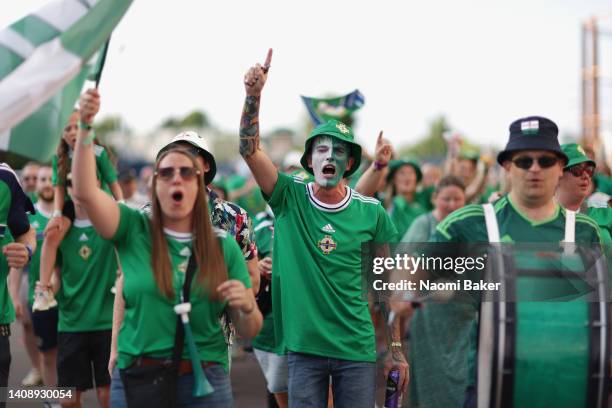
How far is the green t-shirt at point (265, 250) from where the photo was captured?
21.6ft

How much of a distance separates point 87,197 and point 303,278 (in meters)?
1.80

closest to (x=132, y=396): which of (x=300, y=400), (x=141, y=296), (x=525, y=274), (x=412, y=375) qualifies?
(x=141, y=296)

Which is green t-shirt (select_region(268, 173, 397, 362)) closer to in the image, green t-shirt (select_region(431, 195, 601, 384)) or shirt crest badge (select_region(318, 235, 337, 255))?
shirt crest badge (select_region(318, 235, 337, 255))

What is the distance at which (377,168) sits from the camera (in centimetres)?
658

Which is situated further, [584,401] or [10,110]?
[10,110]

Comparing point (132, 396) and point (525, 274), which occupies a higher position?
point (525, 274)

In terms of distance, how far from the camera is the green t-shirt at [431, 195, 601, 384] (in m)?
4.34

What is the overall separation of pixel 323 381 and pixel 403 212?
520 centimetres

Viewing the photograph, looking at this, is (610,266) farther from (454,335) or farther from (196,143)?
(454,335)

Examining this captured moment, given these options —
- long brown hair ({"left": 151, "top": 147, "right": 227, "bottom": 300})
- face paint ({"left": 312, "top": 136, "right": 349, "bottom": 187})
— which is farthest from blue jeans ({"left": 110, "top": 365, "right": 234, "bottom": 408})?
face paint ({"left": 312, "top": 136, "right": 349, "bottom": 187})

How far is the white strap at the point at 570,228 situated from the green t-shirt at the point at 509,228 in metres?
0.02

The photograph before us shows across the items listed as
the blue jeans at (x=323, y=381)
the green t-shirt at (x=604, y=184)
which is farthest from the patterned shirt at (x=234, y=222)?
the green t-shirt at (x=604, y=184)

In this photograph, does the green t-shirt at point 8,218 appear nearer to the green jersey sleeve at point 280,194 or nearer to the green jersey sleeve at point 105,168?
the green jersey sleeve at point 105,168

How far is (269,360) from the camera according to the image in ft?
21.5
